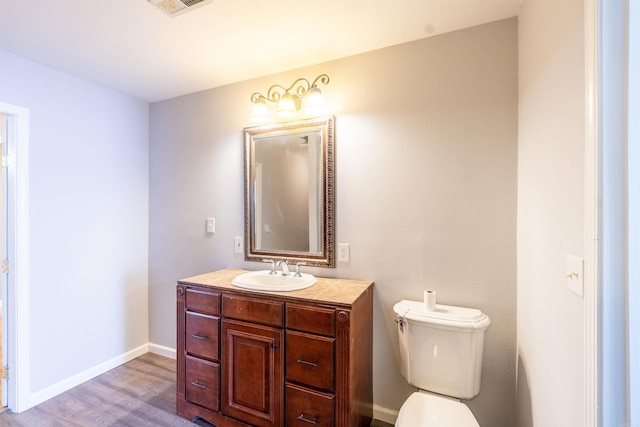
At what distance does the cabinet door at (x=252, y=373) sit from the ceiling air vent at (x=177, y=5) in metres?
1.73

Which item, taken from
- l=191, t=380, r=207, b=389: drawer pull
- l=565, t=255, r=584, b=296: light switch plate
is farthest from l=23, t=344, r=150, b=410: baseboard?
l=565, t=255, r=584, b=296: light switch plate


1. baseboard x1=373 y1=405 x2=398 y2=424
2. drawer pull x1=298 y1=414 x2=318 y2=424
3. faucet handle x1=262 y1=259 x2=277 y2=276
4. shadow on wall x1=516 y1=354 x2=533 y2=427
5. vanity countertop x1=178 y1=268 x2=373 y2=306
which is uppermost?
faucet handle x1=262 y1=259 x2=277 y2=276

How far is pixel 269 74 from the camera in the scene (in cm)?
228

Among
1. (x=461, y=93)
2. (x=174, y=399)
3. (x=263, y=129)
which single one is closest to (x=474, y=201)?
(x=461, y=93)

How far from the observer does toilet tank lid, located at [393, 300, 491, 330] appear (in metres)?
1.48

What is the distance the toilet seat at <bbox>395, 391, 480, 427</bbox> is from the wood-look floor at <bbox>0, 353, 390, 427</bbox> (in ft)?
2.17

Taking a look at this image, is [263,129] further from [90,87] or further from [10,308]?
[10,308]

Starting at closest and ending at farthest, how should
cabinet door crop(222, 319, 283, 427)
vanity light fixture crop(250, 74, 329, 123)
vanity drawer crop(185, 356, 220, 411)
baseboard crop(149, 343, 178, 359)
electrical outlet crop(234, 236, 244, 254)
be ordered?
cabinet door crop(222, 319, 283, 427), vanity drawer crop(185, 356, 220, 411), vanity light fixture crop(250, 74, 329, 123), electrical outlet crop(234, 236, 244, 254), baseboard crop(149, 343, 178, 359)

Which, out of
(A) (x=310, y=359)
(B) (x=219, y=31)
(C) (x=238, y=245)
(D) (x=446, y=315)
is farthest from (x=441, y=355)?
(B) (x=219, y=31)

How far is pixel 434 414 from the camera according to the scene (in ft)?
4.34

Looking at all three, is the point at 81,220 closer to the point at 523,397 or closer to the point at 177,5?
the point at 177,5

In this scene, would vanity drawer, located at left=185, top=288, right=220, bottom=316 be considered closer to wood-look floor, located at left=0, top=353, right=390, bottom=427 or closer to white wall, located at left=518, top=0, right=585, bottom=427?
wood-look floor, located at left=0, top=353, right=390, bottom=427

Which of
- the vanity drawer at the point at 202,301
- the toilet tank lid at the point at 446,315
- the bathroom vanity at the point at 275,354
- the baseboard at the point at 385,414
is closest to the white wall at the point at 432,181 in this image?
the baseboard at the point at 385,414

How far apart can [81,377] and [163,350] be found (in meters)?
0.60
